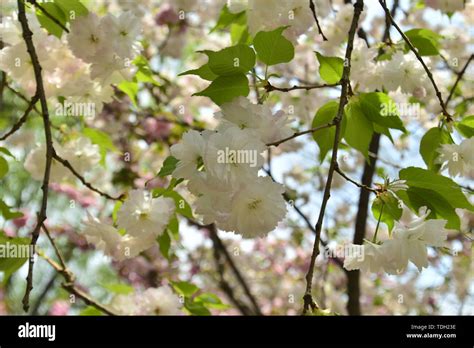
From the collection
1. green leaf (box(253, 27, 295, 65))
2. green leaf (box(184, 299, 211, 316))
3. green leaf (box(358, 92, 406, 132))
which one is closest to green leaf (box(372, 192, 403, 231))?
green leaf (box(358, 92, 406, 132))

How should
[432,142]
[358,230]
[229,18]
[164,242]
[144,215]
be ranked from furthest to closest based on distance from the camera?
Answer: [358,230], [229,18], [164,242], [144,215], [432,142]

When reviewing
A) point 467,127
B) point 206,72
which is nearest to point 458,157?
point 467,127

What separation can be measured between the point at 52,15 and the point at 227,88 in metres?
0.68

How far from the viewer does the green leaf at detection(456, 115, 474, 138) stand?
53.7 inches

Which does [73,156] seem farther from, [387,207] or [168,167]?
[387,207]

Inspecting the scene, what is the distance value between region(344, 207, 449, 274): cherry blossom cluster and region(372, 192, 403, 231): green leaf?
4cm

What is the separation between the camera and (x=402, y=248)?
113 centimetres

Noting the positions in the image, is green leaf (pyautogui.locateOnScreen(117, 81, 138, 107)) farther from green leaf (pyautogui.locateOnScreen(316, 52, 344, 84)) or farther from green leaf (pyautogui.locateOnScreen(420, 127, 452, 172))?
green leaf (pyautogui.locateOnScreen(420, 127, 452, 172))

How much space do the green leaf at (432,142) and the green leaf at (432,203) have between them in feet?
0.88

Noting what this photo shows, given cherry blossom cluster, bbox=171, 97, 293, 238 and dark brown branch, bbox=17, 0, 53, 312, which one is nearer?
cherry blossom cluster, bbox=171, 97, 293, 238

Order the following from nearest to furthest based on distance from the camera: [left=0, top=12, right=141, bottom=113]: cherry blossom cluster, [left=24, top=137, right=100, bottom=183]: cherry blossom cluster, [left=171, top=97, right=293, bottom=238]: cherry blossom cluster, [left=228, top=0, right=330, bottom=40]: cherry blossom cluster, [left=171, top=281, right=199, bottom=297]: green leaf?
[left=171, top=97, right=293, bottom=238]: cherry blossom cluster → [left=228, top=0, right=330, bottom=40]: cherry blossom cluster → [left=0, top=12, right=141, bottom=113]: cherry blossom cluster → [left=171, top=281, right=199, bottom=297]: green leaf → [left=24, top=137, right=100, bottom=183]: cherry blossom cluster

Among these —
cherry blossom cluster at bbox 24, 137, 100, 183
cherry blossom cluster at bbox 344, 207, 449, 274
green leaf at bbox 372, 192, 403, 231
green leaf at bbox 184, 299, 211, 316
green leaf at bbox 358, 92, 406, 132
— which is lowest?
cherry blossom cluster at bbox 344, 207, 449, 274

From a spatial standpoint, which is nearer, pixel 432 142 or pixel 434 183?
pixel 434 183
